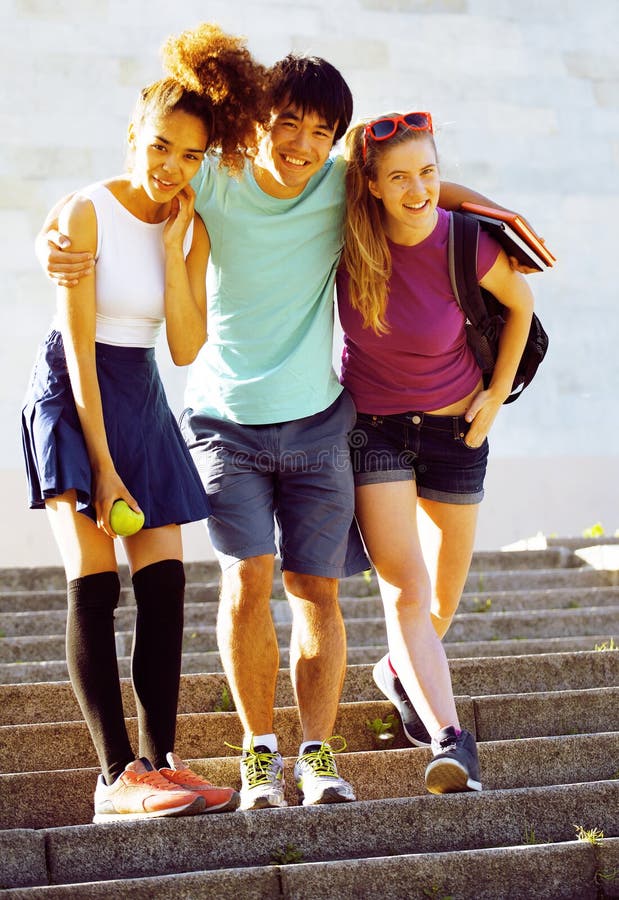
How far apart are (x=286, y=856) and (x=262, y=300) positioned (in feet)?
4.41

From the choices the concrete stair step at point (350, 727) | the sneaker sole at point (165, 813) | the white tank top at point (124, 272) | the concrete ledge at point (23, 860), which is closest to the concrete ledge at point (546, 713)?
the concrete stair step at point (350, 727)

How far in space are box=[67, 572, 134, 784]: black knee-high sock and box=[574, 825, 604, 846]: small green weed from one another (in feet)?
3.53

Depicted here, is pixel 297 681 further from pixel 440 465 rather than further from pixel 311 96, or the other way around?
pixel 311 96

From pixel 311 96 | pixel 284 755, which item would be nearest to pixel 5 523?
pixel 284 755

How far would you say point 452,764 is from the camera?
3.11 m

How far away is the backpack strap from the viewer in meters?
3.33

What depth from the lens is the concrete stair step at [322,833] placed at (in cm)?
288

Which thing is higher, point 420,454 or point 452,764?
point 420,454

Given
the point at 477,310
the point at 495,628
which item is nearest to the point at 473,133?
the point at 495,628

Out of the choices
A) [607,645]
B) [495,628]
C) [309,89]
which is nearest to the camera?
[309,89]

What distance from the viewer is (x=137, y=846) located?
113 inches

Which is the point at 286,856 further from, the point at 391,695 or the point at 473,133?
the point at 473,133

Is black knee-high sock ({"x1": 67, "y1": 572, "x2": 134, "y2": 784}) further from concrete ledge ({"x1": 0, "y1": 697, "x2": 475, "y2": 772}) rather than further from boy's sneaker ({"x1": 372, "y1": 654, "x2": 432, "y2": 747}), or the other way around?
boy's sneaker ({"x1": 372, "y1": 654, "x2": 432, "y2": 747})

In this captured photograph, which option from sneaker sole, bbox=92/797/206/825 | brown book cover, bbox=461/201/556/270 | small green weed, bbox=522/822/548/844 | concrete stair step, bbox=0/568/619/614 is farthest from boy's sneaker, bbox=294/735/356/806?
concrete stair step, bbox=0/568/619/614
